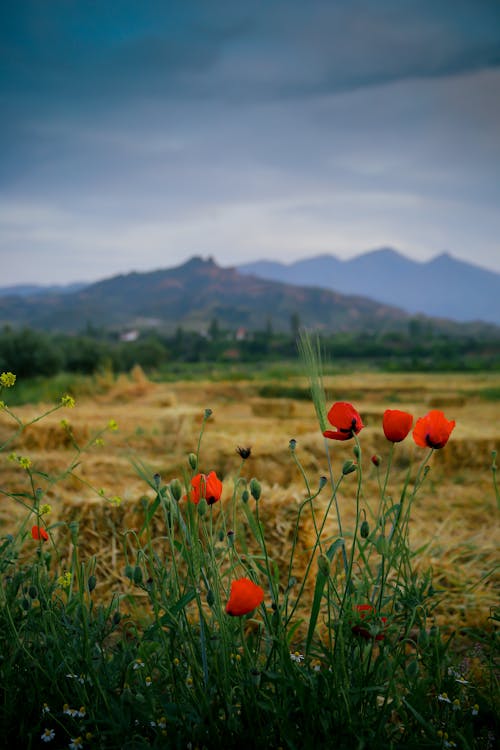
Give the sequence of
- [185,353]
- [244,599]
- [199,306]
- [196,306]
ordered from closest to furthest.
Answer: [244,599] < [185,353] < [199,306] < [196,306]

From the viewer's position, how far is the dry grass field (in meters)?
3.37

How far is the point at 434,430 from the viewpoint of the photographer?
5.19 feet

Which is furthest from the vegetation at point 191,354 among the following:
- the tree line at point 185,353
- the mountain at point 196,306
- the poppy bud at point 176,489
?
the mountain at point 196,306

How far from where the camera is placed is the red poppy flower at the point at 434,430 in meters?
1.57

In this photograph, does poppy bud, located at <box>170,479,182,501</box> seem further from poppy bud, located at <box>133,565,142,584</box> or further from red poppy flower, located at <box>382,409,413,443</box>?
red poppy flower, located at <box>382,409,413,443</box>

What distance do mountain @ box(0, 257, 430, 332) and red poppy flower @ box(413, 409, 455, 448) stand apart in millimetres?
91094

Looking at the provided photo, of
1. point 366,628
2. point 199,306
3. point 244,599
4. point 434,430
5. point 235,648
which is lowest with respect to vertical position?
point 235,648

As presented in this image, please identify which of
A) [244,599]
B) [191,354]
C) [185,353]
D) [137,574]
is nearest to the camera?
[244,599]

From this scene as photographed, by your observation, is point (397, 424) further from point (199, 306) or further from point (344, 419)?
point (199, 306)

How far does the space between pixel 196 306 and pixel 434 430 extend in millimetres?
138371

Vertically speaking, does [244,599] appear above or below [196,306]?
below

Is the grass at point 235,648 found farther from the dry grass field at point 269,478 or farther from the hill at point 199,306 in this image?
the hill at point 199,306

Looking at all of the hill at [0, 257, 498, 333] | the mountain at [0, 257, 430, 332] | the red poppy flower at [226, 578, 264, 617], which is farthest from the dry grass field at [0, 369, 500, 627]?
the mountain at [0, 257, 430, 332]

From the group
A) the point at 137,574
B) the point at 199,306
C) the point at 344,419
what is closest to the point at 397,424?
Answer: the point at 344,419
